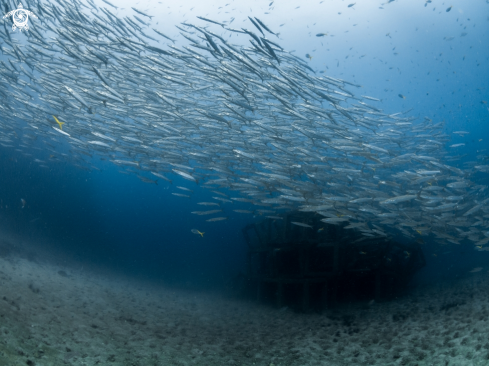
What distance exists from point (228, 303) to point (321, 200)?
18.9 ft

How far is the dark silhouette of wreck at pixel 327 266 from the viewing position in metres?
8.47

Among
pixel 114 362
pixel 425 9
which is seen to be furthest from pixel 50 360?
pixel 425 9

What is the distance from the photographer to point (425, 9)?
81.5 feet

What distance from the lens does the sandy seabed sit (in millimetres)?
3965

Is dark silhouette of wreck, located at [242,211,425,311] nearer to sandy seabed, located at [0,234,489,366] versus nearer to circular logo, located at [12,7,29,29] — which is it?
sandy seabed, located at [0,234,489,366]

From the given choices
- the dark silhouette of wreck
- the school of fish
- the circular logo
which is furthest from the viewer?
the dark silhouette of wreck

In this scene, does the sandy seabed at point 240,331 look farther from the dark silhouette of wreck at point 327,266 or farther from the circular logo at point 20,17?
the circular logo at point 20,17

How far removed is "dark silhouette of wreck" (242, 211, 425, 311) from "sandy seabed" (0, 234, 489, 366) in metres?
0.71

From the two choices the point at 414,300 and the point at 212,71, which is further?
the point at 414,300

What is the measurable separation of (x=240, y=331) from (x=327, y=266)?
421 cm

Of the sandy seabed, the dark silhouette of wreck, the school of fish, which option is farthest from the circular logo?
the dark silhouette of wreck

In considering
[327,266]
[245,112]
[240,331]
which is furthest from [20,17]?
[327,266]

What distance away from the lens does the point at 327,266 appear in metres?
9.29

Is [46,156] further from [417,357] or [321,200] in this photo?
[417,357]
